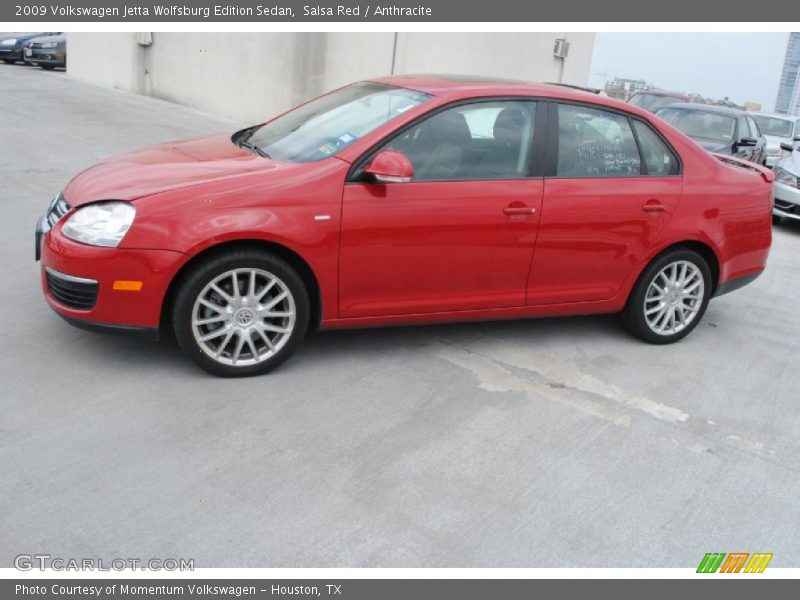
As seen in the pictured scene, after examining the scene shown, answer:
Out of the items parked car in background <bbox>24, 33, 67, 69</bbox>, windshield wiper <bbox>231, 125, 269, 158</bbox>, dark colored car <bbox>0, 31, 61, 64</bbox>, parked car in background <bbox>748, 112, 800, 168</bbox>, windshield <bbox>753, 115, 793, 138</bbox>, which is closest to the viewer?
windshield wiper <bbox>231, 125, 269, 158</bbox>

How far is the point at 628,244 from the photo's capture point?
5344 mm

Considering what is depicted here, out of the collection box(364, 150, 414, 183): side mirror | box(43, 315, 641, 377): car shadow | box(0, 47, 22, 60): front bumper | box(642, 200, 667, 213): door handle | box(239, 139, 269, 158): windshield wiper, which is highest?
box(364, 150, 414, 183): side mirror

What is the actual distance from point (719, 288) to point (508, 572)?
11.1ft

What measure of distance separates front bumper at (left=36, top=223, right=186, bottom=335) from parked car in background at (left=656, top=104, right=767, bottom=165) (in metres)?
9.36

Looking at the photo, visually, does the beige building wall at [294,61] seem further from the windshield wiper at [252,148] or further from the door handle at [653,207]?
the door handle at [653,207]

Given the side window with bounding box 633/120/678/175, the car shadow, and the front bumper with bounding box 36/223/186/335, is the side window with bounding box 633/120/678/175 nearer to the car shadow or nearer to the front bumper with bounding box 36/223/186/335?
the car shadow

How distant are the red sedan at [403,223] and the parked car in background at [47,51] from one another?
20.6 metres

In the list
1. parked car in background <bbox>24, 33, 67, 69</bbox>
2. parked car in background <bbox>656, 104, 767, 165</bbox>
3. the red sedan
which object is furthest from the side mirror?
parked car in background <bbox>24, 33, 67, 69</bbox>

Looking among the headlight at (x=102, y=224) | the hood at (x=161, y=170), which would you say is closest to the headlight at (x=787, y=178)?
the hood at (x=161, y=170)

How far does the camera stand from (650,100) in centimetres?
1490

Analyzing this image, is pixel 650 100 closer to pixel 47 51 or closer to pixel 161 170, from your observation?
pixel 161 170

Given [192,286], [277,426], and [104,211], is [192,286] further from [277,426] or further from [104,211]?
[277,426]

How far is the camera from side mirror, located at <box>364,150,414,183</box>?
4.42 meters

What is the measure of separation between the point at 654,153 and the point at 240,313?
2.85 m
